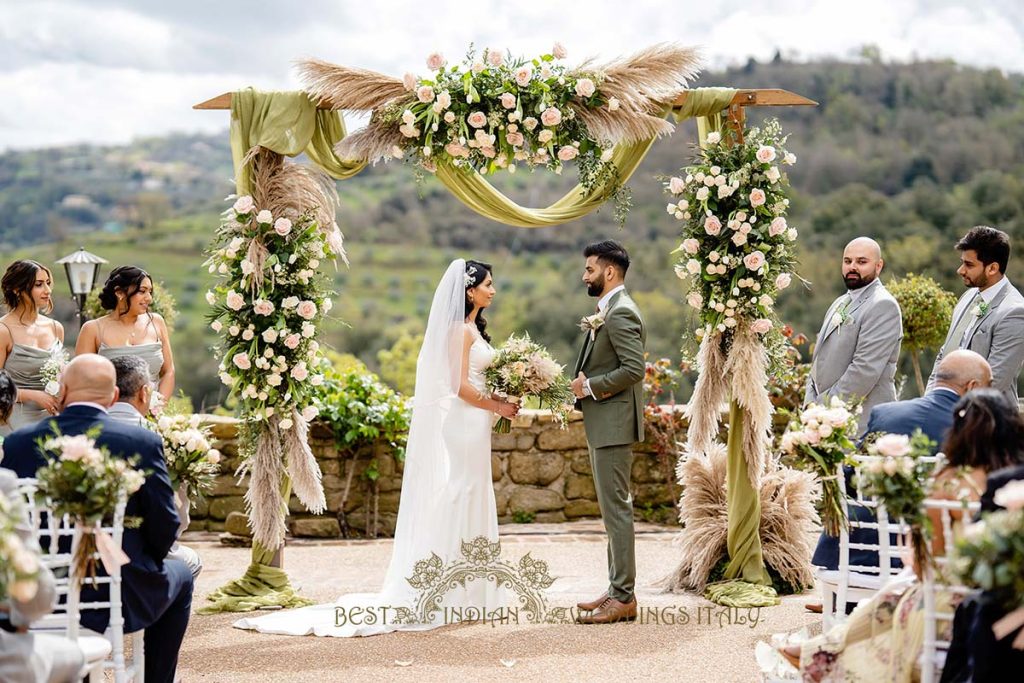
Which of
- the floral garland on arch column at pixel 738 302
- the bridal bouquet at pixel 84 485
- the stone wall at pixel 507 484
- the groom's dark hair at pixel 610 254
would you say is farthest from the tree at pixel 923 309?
the bridal bouquet at pixel 84 485

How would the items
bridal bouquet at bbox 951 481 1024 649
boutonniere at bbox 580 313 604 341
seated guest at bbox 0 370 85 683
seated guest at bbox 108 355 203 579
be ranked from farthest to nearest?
boutonniere at bbox 580 313 604 341 → seated guest at bbox 108 355 203 579 → seated guest at bbox 0 370 85 683 → bridal bouquet at bbox 951 481 1024 649

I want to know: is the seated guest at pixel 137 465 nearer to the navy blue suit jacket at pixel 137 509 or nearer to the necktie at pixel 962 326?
the navy blue suit jacket at pixel 137 509

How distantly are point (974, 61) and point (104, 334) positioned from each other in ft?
122

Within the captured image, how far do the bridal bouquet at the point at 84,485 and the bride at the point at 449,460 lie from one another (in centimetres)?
275

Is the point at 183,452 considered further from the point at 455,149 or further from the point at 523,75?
the point at 523,75

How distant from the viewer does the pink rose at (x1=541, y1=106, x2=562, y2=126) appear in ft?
20.8

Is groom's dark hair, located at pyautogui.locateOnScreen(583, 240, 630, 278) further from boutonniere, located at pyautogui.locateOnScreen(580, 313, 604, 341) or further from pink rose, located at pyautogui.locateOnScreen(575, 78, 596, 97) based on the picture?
pink rose, located at pyautogui.locateOnScreen(575, 78, 596, 97)

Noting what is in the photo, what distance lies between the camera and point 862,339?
5996 millimetres

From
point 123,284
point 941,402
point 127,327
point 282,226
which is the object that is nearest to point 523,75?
point 282,226

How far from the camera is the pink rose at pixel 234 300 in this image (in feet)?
20.7

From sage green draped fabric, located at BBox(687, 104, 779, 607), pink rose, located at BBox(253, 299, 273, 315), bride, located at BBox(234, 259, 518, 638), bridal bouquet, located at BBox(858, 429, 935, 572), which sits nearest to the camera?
bridal bouquet, located at BBox(858, 429, 935, 572)

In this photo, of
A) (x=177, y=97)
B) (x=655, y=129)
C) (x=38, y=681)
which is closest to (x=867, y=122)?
(x=655, y=129)

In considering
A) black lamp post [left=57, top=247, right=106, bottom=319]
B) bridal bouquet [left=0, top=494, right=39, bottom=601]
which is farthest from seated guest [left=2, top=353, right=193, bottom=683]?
black lamp post [left=57, top=247, right=106, bottom=319]

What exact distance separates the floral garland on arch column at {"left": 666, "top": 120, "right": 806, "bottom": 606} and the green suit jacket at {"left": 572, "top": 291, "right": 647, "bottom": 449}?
665 mm
